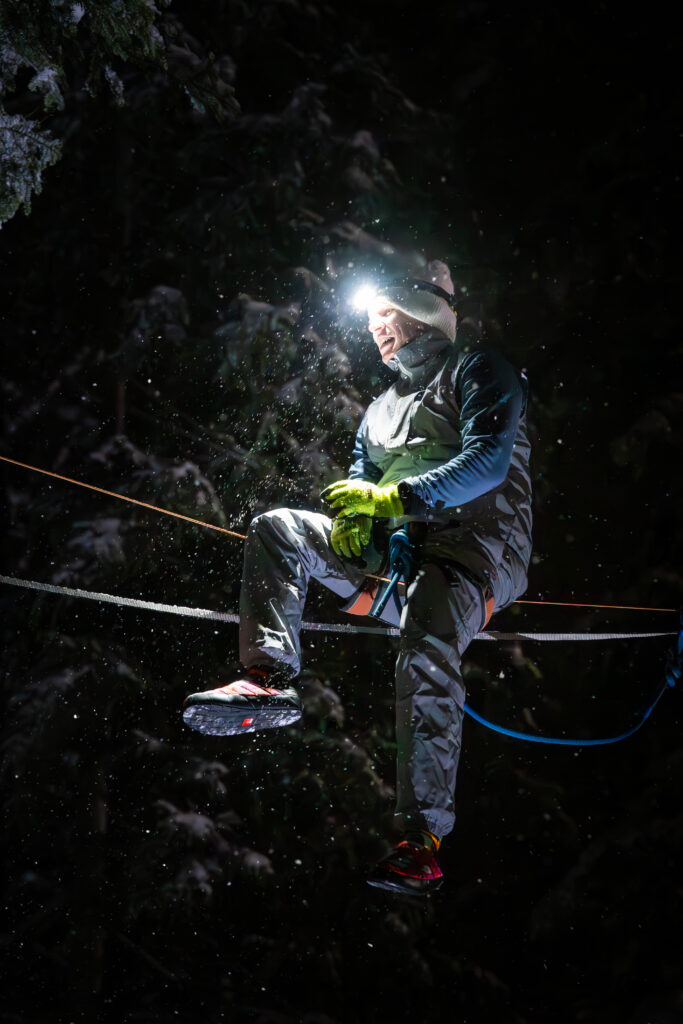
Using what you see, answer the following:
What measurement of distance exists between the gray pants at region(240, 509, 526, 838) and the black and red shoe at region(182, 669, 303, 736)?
0.07 meters

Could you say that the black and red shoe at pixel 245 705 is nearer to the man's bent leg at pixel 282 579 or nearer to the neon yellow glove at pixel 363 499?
the man's bent leg at pixel 282 579

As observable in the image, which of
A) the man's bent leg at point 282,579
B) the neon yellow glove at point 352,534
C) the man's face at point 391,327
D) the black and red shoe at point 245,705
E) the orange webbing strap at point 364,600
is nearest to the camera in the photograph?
the black and red shoe at point 245,705

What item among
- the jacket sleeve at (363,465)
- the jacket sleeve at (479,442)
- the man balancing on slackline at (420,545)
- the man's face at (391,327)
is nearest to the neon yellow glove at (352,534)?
the man balancing on slackline at (420,545)

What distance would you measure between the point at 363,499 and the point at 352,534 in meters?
0.11

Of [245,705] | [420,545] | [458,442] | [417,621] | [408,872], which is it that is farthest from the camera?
[458,442]

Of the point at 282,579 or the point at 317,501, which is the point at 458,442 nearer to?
the point at 282,579

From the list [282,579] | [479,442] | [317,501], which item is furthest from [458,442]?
[317,501]

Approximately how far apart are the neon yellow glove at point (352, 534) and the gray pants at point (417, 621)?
0.06 meters

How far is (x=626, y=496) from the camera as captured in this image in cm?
432

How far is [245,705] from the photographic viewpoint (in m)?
1.97

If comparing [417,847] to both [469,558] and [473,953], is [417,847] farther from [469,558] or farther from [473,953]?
[473,953]

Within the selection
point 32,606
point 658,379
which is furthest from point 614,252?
point 32,606

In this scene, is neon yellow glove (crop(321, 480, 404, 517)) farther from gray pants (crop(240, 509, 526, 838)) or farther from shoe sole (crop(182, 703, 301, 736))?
shoe sole (crop(182, 703, 301, 736))

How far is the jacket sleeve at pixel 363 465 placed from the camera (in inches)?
104
